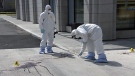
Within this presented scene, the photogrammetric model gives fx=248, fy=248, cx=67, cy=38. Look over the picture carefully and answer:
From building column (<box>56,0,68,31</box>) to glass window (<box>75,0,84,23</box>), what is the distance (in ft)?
3.33

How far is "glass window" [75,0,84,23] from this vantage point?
15.4 meters

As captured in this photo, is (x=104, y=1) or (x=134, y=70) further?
(x=104, y=1)

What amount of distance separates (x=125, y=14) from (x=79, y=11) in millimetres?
3201

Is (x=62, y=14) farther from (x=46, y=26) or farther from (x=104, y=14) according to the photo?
(x=46, y=26)

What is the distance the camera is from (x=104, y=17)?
1238cm

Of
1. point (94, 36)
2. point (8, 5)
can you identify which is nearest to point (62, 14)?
point (94, 36)

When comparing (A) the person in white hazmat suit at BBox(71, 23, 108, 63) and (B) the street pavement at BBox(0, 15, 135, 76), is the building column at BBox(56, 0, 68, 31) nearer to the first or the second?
(B) the street pavement at BBox(0, 15, 135, 76)

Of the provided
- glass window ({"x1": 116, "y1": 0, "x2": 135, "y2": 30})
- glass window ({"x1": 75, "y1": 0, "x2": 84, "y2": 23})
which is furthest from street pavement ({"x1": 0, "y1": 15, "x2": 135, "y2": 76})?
glass window ({"x1": 75, "y1": 0, "x2": 84, "y2": 23})

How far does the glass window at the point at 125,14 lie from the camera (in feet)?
44.0

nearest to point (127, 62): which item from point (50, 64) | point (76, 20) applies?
point (50, 64)

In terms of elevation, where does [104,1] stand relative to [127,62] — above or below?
above

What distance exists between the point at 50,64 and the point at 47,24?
2129 mm

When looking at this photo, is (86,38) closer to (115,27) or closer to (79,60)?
(79,60)

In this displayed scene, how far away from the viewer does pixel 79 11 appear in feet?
51.5
